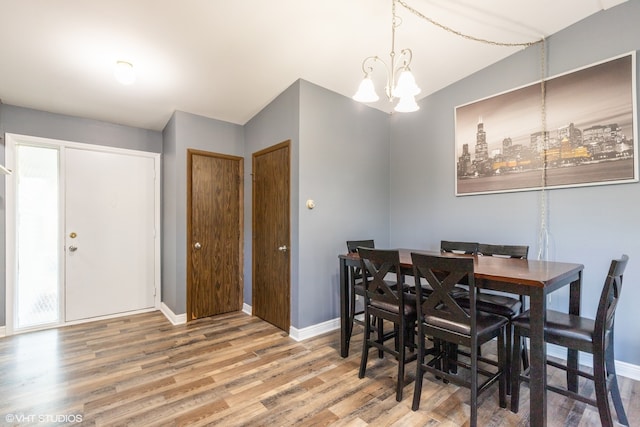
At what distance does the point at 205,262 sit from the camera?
12.4ft

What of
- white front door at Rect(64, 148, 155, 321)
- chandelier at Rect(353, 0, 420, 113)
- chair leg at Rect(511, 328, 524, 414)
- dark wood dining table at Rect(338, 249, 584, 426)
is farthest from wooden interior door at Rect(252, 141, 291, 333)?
chair leg at Rect(511, 328, 524, 414)

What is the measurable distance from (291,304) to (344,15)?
2.77 m

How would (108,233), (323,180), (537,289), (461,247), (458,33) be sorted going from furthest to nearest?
(108,233) < (323,180) < (461,247) < (458,33) < (537,289)

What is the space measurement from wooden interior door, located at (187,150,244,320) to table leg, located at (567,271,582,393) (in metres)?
3.47

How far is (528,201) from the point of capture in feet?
9.33

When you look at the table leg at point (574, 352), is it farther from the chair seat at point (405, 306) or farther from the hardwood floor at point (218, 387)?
the chair seat at point (405, 306)

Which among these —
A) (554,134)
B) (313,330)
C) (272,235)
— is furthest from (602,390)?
(272,235)

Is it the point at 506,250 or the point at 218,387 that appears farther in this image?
the point at 506,250

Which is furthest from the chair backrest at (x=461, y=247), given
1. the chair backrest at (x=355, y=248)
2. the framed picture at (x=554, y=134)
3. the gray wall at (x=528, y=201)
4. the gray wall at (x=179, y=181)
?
the gray wall at (x=179, y=181)

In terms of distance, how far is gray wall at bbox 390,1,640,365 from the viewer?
2.35m

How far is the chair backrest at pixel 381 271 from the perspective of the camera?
6.76 feet

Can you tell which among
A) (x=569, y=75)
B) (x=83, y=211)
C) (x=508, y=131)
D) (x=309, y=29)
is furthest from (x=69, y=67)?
(x=569, y=75)

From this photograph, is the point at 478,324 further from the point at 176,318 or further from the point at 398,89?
the point at 176,318

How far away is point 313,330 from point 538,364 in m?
2.08
